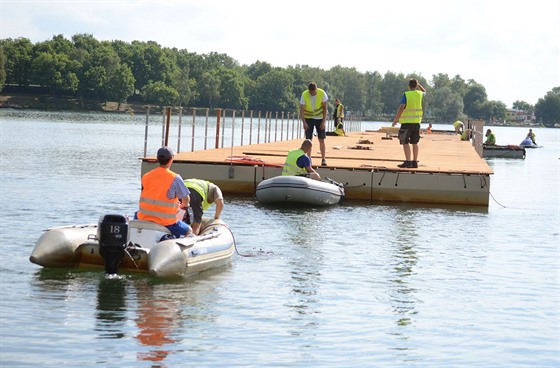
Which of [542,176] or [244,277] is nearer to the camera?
[244,277]

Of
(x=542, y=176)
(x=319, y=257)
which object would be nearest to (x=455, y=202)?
(x=319, y=257)

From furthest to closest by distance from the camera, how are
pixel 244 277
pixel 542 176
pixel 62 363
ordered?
pixel 542 176 → pixel 244 277 → pixel 62 363

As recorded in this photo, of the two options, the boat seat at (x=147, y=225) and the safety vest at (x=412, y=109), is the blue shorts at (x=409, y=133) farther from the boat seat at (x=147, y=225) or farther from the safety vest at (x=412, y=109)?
the boat seat at (x=147, y=225)

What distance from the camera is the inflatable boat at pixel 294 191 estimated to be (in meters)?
23.2

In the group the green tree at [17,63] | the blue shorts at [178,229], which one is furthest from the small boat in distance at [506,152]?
the green tree at [17,63]

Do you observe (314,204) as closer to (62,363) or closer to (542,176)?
(62,363)

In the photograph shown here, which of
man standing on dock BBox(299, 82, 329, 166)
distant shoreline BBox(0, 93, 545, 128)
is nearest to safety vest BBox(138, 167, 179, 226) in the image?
man standing on dock BBox(299, 82, 329, 166)

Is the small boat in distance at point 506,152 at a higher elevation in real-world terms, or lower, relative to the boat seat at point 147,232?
lower

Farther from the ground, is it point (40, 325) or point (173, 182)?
point (173, 182)

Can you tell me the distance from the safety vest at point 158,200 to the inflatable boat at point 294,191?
8.73 m

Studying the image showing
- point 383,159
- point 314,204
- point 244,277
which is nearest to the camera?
point 244,277

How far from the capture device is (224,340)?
11.7m

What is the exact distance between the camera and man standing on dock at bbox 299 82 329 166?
26625 millimetres

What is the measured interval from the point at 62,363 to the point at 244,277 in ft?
16.7
